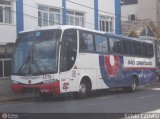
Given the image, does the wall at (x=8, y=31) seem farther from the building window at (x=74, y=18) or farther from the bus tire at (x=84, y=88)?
the bus tire at (x=84, y=88)

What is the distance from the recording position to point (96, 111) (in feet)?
51.9

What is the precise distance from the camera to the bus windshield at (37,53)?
20547 millimetres

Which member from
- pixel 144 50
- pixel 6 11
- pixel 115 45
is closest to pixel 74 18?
pixel 144 50

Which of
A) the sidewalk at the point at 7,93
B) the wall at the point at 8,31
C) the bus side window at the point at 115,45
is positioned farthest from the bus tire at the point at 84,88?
the wall at the point at 8,31

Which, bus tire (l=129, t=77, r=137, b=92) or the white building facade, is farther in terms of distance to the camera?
the white building facade

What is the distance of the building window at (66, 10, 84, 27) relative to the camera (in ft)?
109

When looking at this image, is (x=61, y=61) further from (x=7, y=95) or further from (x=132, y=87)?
(x=132, y=87)

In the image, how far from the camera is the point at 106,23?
124 ft

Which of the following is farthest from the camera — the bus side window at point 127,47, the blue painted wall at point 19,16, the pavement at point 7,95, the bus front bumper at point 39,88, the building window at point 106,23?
the building window at point 106,23

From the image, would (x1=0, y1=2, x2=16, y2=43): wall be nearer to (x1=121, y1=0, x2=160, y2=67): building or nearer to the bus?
the bus

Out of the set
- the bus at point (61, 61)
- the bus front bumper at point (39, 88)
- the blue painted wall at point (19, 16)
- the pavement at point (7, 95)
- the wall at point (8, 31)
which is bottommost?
the pavement at point (7, 95)

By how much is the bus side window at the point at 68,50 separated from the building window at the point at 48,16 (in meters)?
9.33

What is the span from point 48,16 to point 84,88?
33.5 ft

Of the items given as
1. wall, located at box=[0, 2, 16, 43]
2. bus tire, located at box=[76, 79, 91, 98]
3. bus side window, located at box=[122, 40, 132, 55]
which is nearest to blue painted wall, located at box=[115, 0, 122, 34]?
bus side window, located at box=[122, 40, 132, 55]
